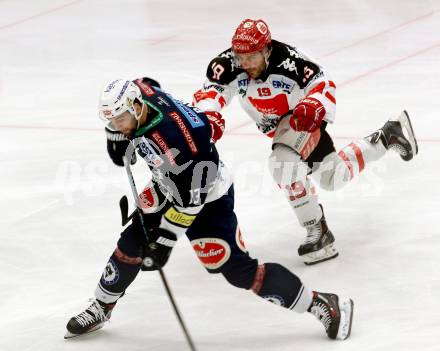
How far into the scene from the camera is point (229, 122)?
7957 millimetres

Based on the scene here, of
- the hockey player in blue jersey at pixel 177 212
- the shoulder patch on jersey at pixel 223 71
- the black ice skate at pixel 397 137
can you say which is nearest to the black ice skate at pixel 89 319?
the hockey player in blue jersey at pixel 177 212

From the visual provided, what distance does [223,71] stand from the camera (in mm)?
5301

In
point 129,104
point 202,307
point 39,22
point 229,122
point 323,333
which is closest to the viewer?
point 129,104

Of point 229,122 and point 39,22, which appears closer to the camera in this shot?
→ point 229,122

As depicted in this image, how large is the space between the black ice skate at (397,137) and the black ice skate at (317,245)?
31.4 inches

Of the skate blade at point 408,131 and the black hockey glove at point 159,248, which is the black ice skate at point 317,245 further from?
the black hockey glove at point 159,248

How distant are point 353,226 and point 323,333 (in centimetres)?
144

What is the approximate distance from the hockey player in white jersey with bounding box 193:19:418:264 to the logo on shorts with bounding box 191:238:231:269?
930mm

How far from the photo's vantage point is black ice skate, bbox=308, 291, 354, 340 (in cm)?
441

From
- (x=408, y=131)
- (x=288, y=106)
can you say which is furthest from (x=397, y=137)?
(x=288, y=106)

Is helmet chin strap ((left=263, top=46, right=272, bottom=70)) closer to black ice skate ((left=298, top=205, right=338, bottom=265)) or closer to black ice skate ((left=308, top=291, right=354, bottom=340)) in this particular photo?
black ice skate ((left=298, top=205, right=338, bottom=265))

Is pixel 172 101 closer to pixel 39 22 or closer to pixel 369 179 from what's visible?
pixel 369 179

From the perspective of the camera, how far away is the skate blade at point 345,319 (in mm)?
4441

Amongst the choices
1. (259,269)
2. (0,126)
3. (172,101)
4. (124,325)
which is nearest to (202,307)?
(124,325)
